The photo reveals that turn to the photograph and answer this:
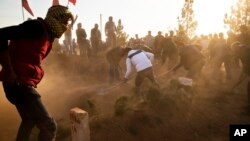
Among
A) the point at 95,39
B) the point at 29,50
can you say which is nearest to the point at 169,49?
the point at 95,39

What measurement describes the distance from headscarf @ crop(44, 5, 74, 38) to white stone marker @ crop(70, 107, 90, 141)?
1.20 metres

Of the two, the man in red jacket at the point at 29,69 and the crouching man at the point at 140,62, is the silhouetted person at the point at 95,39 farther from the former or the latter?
the man in red jacket at the point at 29,69

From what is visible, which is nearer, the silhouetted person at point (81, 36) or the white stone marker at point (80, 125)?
the white stone marker at point (80, 125)

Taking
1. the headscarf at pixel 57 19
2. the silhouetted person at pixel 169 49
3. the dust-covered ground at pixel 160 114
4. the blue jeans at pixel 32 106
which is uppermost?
the headscarf at pixel 57 19

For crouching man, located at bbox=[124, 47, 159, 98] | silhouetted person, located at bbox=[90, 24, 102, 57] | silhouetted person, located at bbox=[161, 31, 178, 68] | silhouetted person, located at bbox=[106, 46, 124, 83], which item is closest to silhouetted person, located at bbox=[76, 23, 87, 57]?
silhouetted person, located at bbox=[90, 24, 102, 57]

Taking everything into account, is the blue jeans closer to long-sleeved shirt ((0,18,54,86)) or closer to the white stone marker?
long-sleeved shirt ((0,18,54,86))

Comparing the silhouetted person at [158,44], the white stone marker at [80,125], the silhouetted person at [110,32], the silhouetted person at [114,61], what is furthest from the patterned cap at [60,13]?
the silhouetted person at [110,32]

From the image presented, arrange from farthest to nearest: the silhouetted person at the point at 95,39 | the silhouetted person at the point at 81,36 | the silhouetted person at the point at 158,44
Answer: the silhouetted person at the point at 95,39 < the silhouetted person at the point at 81,36 < the silhouetted person at the point at 158,44

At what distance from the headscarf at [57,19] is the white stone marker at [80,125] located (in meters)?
1.20

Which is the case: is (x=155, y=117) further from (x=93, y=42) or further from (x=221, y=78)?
(x=93, y=42)

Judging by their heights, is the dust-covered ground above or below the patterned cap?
below

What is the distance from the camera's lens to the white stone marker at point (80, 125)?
15.0 feet

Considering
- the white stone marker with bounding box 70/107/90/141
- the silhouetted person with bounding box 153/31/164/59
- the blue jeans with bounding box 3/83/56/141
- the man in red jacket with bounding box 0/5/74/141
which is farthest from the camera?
the silhouetted person with bounding box 153/31/164/59

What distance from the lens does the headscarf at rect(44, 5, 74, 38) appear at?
12.5 feet
